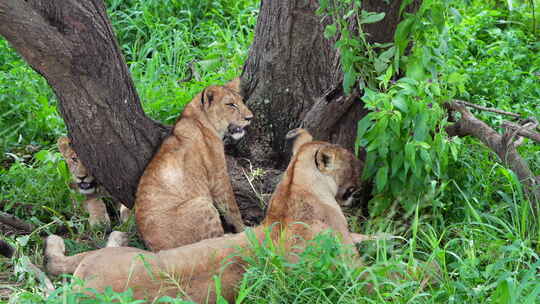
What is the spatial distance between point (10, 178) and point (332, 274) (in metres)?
2.92

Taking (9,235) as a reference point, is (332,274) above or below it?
above

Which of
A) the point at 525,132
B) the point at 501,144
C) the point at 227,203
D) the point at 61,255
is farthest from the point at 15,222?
the point at 525,132

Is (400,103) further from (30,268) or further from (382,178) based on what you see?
(30,268)

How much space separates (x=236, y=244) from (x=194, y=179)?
1.16 meters

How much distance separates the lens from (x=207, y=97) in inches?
208

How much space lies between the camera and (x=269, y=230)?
3914 millimetres

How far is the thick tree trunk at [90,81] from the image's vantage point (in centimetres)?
409

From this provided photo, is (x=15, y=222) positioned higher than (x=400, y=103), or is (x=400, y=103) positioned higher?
(x=400, y=103)

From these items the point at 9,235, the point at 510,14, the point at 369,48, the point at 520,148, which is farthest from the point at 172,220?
the point at 510,14

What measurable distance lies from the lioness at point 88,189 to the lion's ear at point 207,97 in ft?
3.02

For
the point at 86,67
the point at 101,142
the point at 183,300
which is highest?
the point at 86,67

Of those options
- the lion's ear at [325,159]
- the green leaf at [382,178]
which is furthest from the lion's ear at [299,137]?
the green leaf at [382,178]

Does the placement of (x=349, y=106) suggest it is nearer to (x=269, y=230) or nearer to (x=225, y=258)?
(x=269, y=230)

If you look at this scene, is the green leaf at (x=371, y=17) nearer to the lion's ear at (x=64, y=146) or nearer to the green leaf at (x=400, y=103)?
the green leaf at (x=400, y=103)
